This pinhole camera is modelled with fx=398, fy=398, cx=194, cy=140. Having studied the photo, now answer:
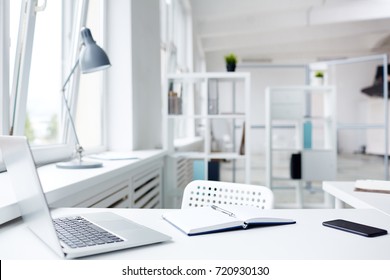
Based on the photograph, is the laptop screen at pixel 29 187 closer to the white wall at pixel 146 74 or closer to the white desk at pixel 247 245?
the white desk at pixel 247 245

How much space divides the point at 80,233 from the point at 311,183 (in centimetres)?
573

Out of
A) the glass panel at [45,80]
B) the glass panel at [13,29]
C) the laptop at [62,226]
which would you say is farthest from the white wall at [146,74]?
the laptop at [62,226]

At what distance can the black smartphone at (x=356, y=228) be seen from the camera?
1100 millimetres

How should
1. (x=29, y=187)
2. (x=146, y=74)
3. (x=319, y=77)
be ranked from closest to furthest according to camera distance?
(x=29, y=187)
(x=146, y=74)
(x=319, y=77)

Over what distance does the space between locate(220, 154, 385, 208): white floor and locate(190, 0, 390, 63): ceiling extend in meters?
3.03

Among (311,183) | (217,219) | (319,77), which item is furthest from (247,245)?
(311,183)

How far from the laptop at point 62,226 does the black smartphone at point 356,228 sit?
51cm

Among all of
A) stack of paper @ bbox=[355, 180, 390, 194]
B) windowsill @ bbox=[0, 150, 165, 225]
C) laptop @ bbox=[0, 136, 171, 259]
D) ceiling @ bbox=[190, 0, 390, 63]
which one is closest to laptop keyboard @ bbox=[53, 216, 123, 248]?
laptop @ bbox=[0, 136, 171, 259]

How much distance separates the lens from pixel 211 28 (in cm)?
902

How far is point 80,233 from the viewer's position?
1.04 metres

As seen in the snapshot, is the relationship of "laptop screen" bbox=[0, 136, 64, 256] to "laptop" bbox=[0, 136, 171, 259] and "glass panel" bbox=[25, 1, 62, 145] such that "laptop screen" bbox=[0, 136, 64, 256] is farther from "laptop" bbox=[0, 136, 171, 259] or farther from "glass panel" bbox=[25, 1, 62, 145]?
"glass panel" bbox=[25, 1, 62, 145]

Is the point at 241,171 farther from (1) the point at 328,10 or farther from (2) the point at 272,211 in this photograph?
(2) the point at 272,211

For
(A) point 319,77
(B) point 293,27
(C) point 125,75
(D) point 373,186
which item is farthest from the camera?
(B) point 293,27

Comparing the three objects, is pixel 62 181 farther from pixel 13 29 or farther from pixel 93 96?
pixel 93 96
